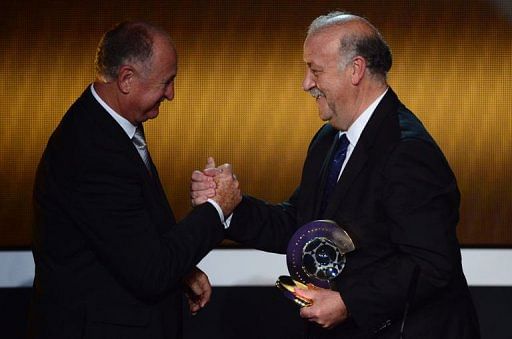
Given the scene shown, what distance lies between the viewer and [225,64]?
3908mm

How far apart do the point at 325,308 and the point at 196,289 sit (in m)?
0.51

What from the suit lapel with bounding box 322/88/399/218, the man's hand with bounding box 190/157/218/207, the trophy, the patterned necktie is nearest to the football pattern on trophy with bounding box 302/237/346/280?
the trophy

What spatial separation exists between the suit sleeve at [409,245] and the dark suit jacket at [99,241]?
17.2 inches

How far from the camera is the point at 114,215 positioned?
2.43m

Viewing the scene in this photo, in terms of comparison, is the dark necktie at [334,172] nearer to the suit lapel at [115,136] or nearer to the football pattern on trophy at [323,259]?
the football pattern on trophy at [323,259]

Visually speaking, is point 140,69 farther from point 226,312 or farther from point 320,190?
point 226,312

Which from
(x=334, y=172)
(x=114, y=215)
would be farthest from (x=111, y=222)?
(x=334, y=172)

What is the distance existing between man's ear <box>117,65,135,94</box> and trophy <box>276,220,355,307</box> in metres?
0.56

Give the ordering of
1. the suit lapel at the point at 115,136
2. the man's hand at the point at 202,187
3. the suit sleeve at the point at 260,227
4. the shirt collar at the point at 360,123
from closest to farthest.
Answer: the suit lapel at the point at 115,136 < the shirt collar at the point at 360,123 < the man's hand at the point at 202,187 < the suit sleeve at the point at 260,227

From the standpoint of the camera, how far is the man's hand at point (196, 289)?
276 centimetres

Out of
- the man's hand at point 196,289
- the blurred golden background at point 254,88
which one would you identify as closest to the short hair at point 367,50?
the man's hand at point 196,289

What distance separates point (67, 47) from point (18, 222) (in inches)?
27.5

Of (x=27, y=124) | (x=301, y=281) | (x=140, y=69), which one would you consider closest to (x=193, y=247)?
(x=301, y=281)

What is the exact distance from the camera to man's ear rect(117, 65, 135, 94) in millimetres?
2516
